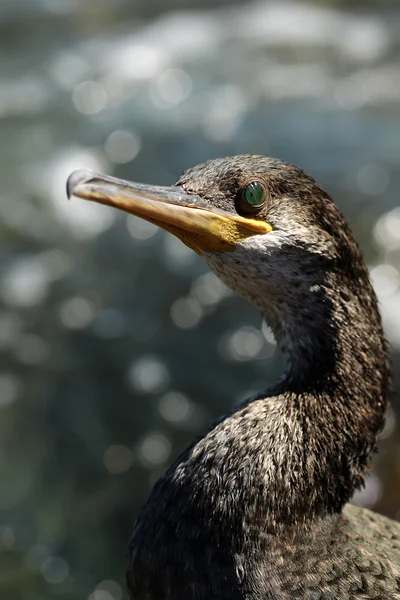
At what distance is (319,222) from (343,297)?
0.26 metres

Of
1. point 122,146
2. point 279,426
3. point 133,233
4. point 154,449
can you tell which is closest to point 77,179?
point 279,426

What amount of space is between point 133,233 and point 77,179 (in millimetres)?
5046

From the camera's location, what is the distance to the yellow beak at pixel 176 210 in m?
2.53

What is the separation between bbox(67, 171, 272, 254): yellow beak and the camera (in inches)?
99.7

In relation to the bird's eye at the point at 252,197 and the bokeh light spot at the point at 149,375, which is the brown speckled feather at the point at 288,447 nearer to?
the bird's eye at the point at 252,197

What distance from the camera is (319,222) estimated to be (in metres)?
2.70

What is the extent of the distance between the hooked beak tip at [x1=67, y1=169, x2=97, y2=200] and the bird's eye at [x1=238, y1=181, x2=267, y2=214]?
19.3 inches

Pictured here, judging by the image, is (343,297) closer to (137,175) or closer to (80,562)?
(80,562)

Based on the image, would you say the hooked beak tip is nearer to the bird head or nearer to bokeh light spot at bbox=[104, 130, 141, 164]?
the bird head

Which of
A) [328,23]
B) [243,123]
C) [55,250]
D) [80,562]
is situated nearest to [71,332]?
[55,250]

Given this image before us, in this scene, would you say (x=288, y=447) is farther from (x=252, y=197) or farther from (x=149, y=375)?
(x=149, y=375)

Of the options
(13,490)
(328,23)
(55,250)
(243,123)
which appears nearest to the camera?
(13,490)

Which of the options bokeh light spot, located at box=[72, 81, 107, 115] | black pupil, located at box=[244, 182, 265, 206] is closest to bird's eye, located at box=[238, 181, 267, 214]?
black pupil, located at box=[244, 182, 265, 206]

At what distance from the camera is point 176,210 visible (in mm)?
2639
